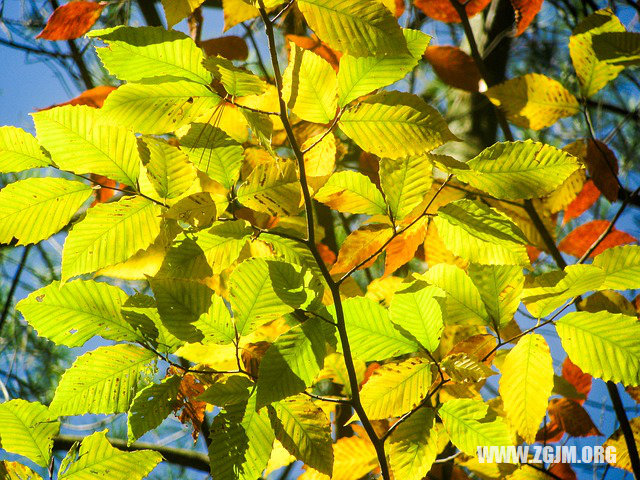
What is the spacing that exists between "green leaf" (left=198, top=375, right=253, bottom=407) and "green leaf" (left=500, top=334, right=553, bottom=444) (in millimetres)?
196

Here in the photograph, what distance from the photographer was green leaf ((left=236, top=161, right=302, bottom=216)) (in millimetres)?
404

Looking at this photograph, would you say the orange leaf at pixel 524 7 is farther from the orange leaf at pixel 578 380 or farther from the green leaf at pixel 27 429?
the green leaf at pixel 27 429

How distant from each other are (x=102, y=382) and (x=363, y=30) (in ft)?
0.91

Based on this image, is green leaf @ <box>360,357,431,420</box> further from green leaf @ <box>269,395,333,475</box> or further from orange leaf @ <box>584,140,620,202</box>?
orange leaf @ <box>584,140,620,202</box>

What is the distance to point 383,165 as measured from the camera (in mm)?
406

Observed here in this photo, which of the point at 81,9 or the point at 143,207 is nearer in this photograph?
the point at 143,207

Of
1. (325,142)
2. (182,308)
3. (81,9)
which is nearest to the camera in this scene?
(182,308)

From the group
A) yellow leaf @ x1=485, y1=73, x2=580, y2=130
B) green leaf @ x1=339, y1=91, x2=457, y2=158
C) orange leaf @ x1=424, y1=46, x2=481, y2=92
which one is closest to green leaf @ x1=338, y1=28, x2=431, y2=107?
green leaf @ x1=339, y1=91, x2=457, y2=158

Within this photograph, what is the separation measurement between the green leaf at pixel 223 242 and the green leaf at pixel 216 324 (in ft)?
0.08

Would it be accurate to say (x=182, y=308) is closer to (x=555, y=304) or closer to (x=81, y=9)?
(x=555, y=304)

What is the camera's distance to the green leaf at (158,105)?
359mm

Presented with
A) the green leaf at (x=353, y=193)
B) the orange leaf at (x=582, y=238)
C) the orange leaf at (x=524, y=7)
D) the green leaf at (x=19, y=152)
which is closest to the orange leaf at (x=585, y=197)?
the orange leaf at (x=582, y=238)

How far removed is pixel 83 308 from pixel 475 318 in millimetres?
293

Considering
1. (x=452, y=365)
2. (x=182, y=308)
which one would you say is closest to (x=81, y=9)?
(x=182, y=308)
